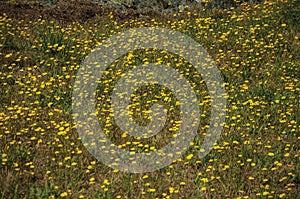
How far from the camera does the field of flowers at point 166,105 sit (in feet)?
17.3

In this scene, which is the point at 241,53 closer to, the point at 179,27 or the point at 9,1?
the point at 179,27

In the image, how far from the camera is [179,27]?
32.4 ft

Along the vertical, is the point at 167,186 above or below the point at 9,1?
above

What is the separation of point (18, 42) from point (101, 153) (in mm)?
4231

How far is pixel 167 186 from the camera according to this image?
5.29m

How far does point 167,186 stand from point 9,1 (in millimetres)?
8078

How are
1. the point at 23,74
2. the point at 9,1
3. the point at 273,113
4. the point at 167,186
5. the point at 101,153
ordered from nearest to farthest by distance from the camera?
the point at 167,186
the point at 101,153
the point at 273,113
the point at 23,74
the point at 9,1

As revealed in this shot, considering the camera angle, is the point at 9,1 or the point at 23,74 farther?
the point at 9,1

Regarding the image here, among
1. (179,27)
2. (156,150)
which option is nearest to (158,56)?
(179,27)

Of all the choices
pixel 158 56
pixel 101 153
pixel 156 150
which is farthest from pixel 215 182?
pixel 158 56

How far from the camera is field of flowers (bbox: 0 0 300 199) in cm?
527

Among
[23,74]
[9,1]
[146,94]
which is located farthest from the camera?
[9,1]

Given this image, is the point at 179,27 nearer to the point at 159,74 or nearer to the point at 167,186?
the point at 159,74

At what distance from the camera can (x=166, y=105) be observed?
7.11 metres
